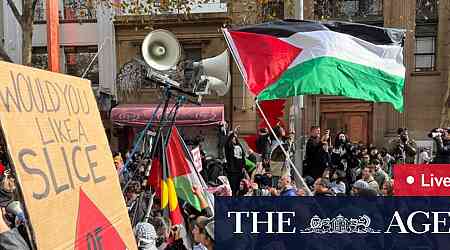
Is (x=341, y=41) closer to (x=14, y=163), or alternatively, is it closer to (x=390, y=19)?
(x=14, y=163)

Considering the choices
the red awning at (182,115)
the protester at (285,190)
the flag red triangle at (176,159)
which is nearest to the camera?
the flag red triangle at (176,159)

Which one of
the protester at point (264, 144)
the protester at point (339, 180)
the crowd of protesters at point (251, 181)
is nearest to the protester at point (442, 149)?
the crowd of protesters at point (251, 181)

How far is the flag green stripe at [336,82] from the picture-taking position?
5484 mm

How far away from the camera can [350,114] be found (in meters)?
19.2

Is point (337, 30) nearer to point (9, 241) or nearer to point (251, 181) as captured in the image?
point (251, 181)

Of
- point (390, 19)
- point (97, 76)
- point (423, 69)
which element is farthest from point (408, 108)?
point (97, 76)

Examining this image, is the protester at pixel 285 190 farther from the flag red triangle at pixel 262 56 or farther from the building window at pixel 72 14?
the building window at pixel 72 14

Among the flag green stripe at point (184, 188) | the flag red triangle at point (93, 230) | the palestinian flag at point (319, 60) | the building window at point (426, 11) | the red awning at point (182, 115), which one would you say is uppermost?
the building window at point (426, 11)

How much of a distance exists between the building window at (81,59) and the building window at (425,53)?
1159 centimetres

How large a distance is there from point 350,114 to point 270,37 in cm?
1398

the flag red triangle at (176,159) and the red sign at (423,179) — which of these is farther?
the flag red triangle at (176,159)

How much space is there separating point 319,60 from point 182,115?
12.1m

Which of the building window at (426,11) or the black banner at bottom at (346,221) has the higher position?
the building window at (426,11)

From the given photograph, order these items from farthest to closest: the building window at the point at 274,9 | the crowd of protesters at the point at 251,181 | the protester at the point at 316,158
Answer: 1. the building window at the point at 274,9
2. the protester at the point at 316,158
3. the crowd of protesters at the point at 251,181
